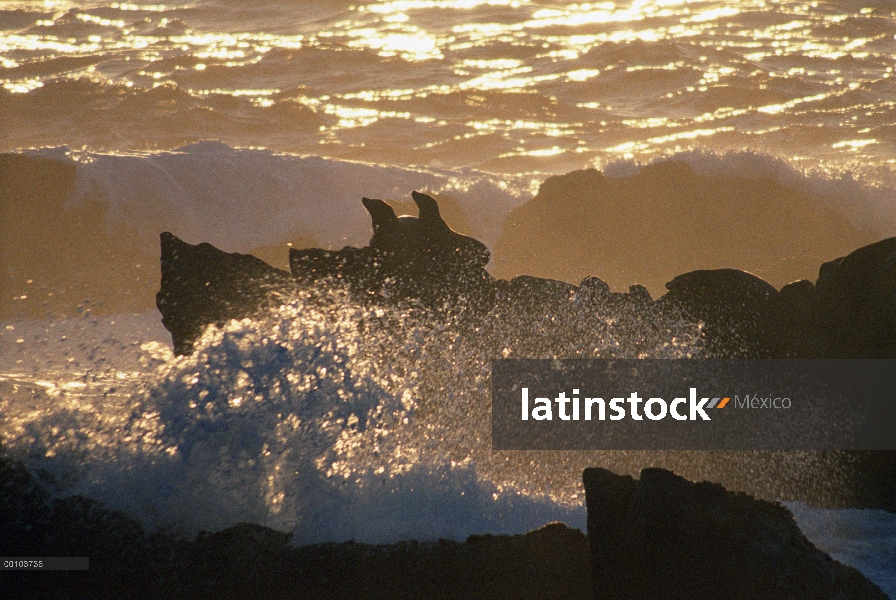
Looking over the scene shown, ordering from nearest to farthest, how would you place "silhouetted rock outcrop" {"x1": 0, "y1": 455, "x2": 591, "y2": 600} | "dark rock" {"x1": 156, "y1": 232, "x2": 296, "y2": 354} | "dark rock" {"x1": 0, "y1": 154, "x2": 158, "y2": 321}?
"silhouetted rock outcrop" {"x1": 0, "y1": 455, "x2": 591, "y2": 600} → "dark rock" {"x1": 156, "y1": 232, "x2": 296, "y2": 354} → "dark rock" {"x1": 0, "y1": 154, "x2": 158, "y2": 321}

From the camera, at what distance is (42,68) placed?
532 inches

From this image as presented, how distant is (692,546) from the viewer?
8.25 feet

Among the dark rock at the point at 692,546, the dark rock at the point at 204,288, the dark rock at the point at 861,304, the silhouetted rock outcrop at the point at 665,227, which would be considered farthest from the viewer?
the silhouetted rock outcrop at the point at 665,227

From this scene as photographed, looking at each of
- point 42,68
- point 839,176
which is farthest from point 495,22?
point 42,68

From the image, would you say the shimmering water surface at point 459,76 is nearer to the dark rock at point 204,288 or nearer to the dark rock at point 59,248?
the dark rock at point 59,248

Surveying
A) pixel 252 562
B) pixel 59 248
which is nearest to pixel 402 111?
pixel 59 248

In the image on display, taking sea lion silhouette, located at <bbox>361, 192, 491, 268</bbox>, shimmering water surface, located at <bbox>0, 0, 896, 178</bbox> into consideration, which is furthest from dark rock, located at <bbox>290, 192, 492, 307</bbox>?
shimmering water surface, located at <bbox>0, 0, 896, 178</bbox>

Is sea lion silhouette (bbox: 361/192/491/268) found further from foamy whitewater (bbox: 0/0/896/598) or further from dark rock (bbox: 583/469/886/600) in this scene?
foamy whitewater (bbox: 0/0/896/598)

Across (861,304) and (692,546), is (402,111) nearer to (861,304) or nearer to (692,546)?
(861,304)

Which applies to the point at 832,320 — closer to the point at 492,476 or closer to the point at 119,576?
the point at 492,476

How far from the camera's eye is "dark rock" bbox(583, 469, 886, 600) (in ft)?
8.18

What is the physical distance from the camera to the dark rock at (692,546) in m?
2.49

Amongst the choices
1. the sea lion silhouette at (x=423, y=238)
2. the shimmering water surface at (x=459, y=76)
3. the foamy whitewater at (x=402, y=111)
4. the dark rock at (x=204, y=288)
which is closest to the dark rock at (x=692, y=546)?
the sea lion silhouette at (x=423, y=238)

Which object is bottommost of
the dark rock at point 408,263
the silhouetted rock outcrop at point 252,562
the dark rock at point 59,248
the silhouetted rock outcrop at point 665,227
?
the silhouetted rock outcrop at point 665,227
